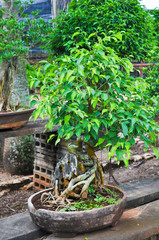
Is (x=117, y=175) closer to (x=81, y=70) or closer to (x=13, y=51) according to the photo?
(x=13, y=51)

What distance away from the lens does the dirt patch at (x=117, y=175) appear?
4.33m

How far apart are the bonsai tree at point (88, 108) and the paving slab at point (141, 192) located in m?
0.56

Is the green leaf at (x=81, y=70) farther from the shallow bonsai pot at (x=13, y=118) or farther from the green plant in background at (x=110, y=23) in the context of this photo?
the green plant in background at (x=110, y=23)

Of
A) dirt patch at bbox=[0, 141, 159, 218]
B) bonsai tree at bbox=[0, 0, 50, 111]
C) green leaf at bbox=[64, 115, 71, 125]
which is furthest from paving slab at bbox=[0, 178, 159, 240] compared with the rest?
dirt patch at bbox=[0, 141, 159, 218]

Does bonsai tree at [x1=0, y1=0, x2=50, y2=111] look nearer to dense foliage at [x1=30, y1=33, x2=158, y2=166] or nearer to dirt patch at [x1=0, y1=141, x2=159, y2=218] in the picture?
dense foliage at [x1=30, y1=33, x2=158, y2=166]

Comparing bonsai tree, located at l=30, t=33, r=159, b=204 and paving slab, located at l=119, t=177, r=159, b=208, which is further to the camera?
paving slab, located at l=119, t=177, r=159, b=208

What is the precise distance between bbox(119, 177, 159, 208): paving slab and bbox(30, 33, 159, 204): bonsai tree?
0.56 metres

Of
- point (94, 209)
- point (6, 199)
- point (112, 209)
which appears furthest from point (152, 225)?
point (6, 199)

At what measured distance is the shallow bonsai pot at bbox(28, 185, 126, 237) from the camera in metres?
1.76

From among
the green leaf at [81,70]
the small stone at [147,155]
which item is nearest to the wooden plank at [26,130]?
the green leaf at [81,70]

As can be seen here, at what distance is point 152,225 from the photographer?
209cm

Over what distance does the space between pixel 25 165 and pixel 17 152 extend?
301 millimetres

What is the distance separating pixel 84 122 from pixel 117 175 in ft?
12.0

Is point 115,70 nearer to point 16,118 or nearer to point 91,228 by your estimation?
point 91,228
